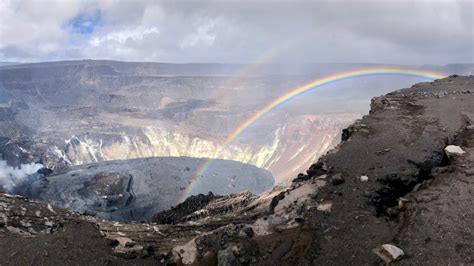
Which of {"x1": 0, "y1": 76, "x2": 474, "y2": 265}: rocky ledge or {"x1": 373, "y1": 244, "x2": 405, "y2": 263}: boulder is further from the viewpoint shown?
{"x1": 0, "y1": 76, "x2": 474, "y2": 265}: rocky ledge

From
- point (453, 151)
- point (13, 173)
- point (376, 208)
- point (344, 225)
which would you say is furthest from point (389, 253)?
point (13, 173)

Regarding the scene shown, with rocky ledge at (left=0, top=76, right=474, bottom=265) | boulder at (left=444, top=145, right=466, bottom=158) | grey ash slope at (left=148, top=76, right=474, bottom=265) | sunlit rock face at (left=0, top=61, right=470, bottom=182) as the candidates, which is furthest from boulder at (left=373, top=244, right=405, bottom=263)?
sunlit rock face at (left=0, top=61, right=470, bottom=182)

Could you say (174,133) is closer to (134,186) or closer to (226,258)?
(134,186)

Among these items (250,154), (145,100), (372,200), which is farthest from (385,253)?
(145,100)

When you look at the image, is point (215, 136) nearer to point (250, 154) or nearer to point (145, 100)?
point (250, 154)

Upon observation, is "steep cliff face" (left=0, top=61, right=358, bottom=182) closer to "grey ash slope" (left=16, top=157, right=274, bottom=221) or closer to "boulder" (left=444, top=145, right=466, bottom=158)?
"grey ash slope" (left=16, top=157, right=274, bottom=221)

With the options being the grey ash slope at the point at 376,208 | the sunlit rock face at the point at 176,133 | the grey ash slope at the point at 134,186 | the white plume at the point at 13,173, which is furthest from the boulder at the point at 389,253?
the sunlit rock face at the point at 176,133

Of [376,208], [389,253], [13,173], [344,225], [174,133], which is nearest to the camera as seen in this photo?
[389,253]

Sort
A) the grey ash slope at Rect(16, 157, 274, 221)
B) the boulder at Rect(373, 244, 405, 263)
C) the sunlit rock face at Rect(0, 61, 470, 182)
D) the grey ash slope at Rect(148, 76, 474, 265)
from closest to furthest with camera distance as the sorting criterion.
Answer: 1. the boulder at Rect(373, 244, 405, 263)
2. the grey ash slope at Rect(148, 76, 474, 265)
3. the grey ash slope at Rect(16, 157, 274, 221)
4. the sunlit rock face at Rect(0, 61, 470, 182)
